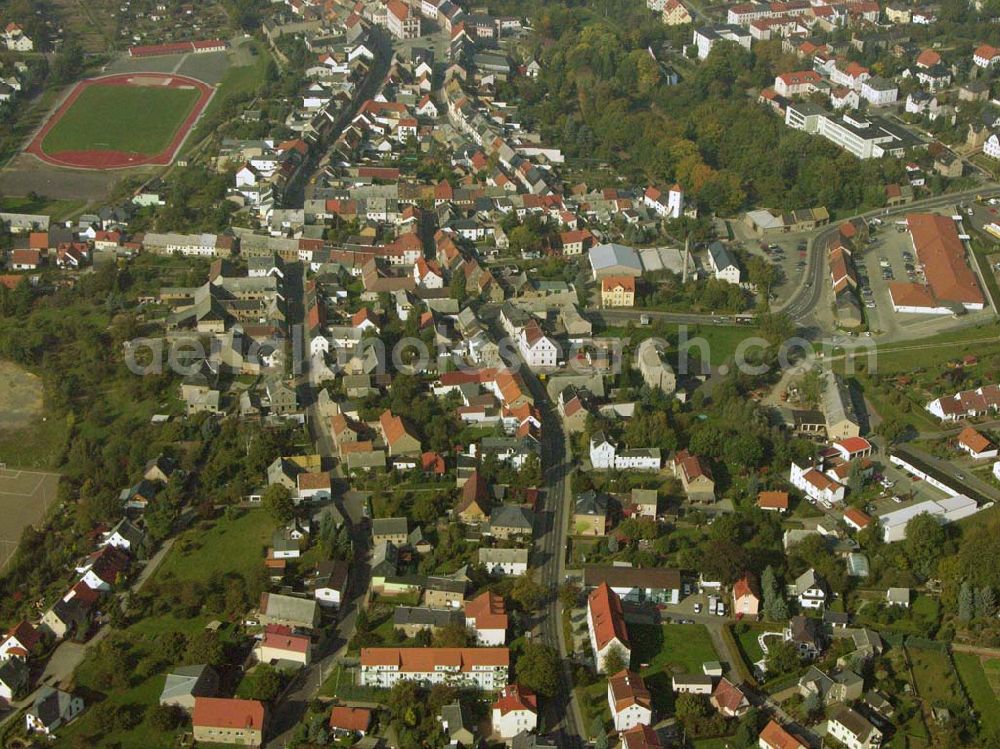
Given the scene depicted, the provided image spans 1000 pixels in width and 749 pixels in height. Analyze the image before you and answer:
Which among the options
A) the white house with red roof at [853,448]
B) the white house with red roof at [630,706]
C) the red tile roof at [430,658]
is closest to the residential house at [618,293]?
the white house with red roof at [853,448]

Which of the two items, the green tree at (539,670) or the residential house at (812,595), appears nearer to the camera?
the green tree at (539,670)

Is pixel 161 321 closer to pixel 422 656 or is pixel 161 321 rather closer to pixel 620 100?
pixel 422 656

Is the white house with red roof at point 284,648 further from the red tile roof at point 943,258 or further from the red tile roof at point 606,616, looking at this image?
the red tile roof at point 943,258

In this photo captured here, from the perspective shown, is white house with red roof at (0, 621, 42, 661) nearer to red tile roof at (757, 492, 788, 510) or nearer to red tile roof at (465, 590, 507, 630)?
red tile roof at (465, 590, 507, 630)

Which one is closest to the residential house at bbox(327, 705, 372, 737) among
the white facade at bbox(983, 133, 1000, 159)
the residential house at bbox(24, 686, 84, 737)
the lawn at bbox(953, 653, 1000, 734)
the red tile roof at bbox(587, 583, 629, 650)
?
the red tile roof at bbox(587, 583, 629, 650)

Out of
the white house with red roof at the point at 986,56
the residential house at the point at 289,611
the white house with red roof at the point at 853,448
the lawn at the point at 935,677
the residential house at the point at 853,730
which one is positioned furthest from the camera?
the white house with red roof at the point at 986,56

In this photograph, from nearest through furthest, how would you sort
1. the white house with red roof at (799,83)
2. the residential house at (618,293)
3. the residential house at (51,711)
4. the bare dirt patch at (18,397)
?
the residential house at (51,711) → the bare dirt patch at (18,397) → the residential house at (618,293) → the white house with red roof at (799,83)
